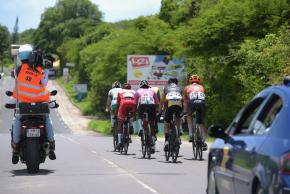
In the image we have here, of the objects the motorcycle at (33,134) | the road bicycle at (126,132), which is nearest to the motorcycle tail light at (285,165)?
the motorcycle at (33,134)

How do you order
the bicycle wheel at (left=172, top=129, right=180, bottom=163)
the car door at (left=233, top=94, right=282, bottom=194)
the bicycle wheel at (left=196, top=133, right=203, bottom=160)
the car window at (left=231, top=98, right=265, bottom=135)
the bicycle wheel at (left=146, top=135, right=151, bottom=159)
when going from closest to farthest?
the car door at (left=233, top=94, right=282, bottom=194) → the car window at (left=231, top=98, right=265, bottom=135) → the bicycle wheel at (left=172, top=129, right=180, bottom=163) → the bicycle wheel at (left=196, top=133, right=203, bottom=160) → the bicycle wheel at (left=146, top=135, right=151, bottom=159)

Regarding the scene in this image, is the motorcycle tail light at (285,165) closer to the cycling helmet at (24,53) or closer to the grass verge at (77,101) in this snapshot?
the cycling helmet at (24,53)

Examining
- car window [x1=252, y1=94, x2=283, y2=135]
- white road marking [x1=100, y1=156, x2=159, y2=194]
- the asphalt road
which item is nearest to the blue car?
car window [x1=252, y1=94, x2=283, y2=135]

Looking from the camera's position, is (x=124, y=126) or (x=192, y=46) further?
(x=192, y=46)

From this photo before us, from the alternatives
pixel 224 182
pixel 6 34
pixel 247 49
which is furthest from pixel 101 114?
pixel 6 34

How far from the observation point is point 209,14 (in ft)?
134

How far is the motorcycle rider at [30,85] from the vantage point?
15023 mm

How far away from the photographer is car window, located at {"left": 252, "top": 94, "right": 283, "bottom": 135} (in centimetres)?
730

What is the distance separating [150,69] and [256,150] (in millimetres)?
43419

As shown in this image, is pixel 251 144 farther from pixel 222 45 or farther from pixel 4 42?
pixel 4 42

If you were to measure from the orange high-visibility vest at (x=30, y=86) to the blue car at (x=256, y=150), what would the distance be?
6.36 meters

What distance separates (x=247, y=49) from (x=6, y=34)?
164 m

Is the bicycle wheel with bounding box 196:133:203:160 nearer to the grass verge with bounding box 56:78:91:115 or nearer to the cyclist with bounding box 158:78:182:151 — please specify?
the cyclist with bounding box 158:78:182:151

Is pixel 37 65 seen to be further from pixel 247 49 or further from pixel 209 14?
pixel 209 14
